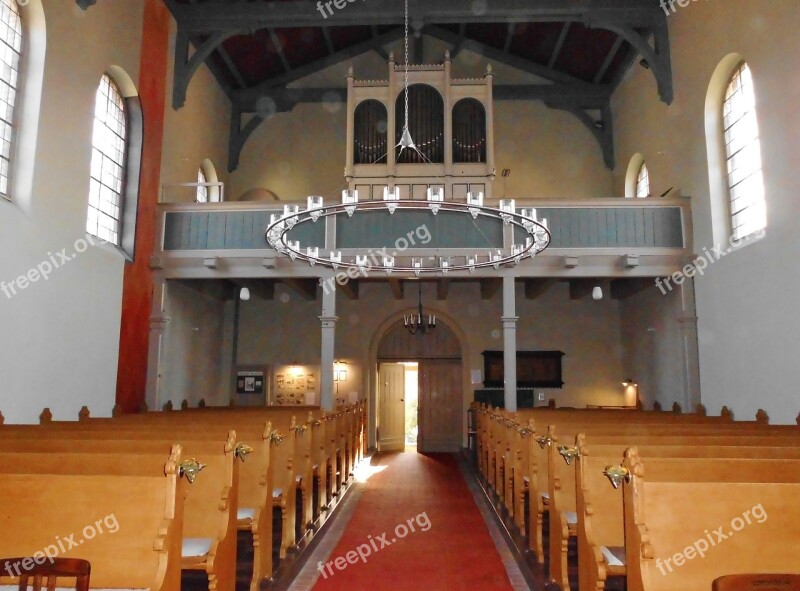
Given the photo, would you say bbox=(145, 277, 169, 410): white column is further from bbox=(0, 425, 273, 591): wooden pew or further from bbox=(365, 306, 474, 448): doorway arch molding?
bbox=(0, 425, 273, 591): wooden pew

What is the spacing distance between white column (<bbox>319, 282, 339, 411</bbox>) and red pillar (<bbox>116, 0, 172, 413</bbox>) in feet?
8.98

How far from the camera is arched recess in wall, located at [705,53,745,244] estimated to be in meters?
8.52

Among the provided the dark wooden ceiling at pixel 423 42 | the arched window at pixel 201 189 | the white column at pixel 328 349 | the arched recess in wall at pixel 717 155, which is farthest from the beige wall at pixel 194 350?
the arched recess in wall at pixel 717 155

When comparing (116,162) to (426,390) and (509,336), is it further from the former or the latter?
(426,390)

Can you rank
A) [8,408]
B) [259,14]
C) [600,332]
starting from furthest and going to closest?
[600,332] < [259,14] < [8,408]

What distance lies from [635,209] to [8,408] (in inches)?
339

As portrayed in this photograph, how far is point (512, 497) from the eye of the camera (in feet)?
22.0

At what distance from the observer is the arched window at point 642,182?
1170 cm

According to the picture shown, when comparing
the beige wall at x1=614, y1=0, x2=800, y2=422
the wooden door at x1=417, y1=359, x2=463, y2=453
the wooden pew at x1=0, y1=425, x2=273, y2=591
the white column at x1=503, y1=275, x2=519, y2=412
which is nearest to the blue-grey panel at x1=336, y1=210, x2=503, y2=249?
the white column at x1=503, y1=275, x2=519, y2=412

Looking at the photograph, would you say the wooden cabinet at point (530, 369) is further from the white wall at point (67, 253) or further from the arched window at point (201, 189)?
the white wall at point (67, 253)

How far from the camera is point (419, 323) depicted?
12.8 m

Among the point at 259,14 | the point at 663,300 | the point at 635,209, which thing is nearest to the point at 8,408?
the point at 259,14

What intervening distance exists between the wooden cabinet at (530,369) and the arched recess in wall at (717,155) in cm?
521

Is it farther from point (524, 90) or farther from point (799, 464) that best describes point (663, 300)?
point (799, 464)
